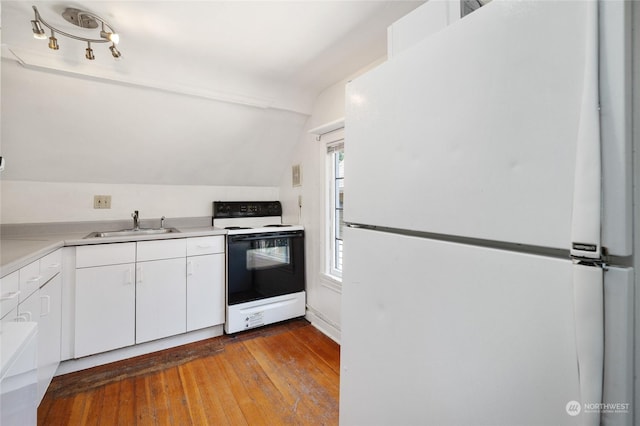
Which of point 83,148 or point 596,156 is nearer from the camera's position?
point 596,156

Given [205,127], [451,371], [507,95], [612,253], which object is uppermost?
[205,127]

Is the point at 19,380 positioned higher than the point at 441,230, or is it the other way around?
the point at 441,230

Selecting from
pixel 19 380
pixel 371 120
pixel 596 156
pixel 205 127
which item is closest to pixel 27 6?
pixel 205 127

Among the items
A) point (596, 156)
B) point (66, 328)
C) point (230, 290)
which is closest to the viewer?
point (596, 156)

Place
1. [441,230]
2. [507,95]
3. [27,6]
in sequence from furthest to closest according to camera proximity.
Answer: [27,6]
[441,230]
[507,95]

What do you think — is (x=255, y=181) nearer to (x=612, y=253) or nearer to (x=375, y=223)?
(x=375, y=223)

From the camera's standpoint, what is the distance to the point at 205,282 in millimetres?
2455

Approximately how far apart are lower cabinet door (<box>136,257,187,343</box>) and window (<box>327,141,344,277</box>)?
1.25 metres

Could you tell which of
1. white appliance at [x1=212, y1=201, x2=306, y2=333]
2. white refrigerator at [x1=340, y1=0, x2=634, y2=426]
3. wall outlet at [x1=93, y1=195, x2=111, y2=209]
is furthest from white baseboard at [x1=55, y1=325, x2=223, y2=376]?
white refrigerator at [x1=340, y1=0, x2=634, y2=426]

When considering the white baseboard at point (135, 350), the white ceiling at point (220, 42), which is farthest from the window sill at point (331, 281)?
the white ceiling at point (220, 42)

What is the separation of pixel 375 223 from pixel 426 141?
0.29 meters

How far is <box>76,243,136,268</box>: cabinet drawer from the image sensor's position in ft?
6.54

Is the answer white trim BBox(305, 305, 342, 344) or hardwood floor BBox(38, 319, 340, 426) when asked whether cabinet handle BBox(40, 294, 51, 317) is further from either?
white trim BBox(305, 305, 342, 344)

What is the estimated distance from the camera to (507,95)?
584mm
